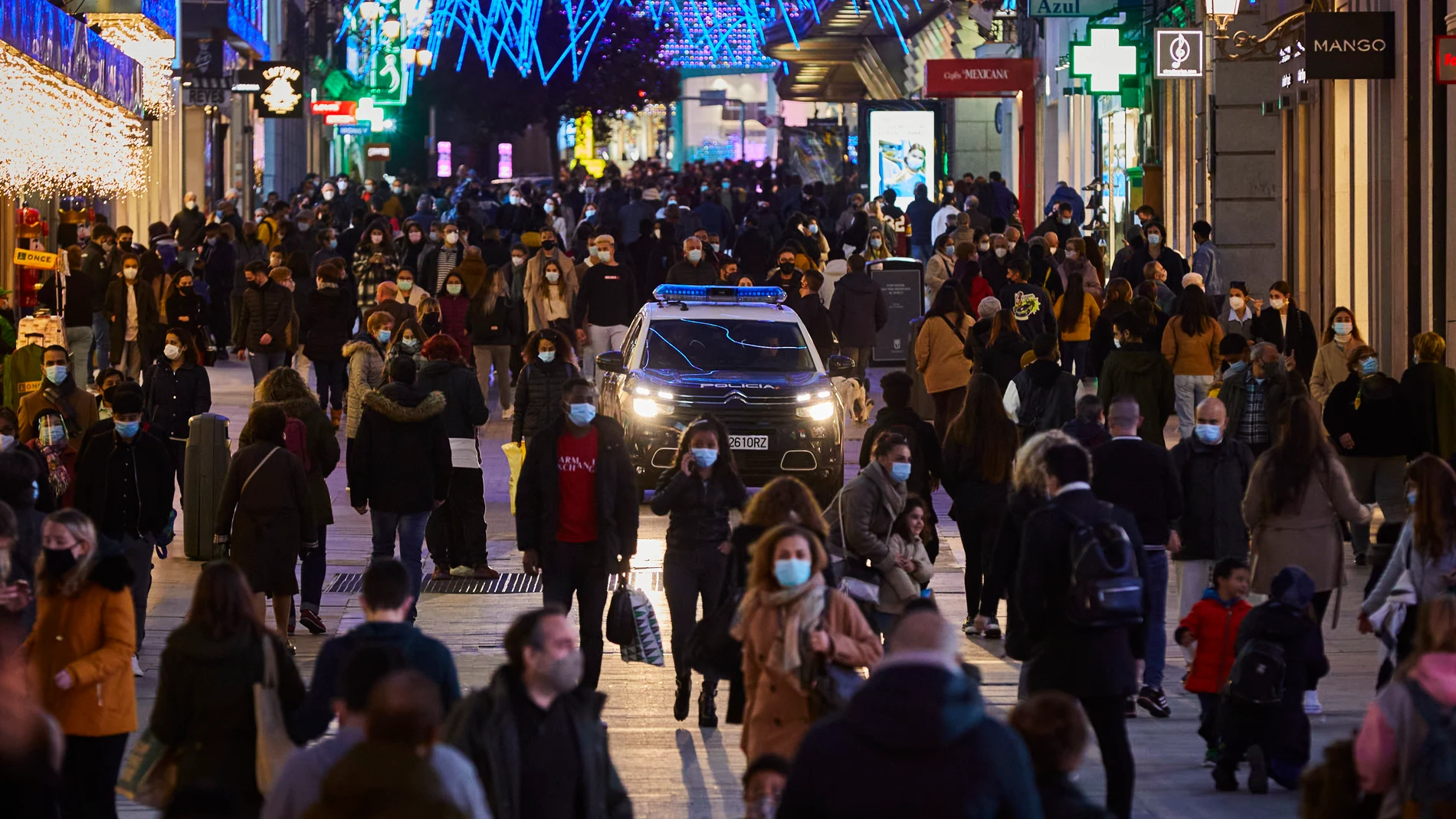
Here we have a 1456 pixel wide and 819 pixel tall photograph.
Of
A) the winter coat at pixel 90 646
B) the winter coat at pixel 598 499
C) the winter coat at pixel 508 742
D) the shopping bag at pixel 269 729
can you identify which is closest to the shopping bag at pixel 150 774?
the shopping bag at pixel 269 729

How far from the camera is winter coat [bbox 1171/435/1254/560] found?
11.6 metres

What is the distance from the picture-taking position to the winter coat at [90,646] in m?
7.98

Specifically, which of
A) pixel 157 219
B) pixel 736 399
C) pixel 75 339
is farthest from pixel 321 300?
pixel 157 219

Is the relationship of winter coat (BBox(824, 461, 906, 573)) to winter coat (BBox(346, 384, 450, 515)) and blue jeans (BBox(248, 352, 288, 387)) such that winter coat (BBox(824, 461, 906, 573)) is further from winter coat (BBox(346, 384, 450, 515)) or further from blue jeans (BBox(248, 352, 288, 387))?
blue jeans (BBox(248, 352, 288, 387))

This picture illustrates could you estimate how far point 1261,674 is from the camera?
9125 millimetres

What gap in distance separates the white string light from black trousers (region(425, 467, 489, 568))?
33.9 ft

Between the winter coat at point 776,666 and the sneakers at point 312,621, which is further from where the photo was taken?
the sneakers at point 312,621

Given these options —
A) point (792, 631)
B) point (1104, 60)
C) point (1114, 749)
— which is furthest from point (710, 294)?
point (1104, 60)

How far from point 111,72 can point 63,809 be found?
22.6 metres

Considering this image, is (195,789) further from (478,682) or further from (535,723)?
(478,682)

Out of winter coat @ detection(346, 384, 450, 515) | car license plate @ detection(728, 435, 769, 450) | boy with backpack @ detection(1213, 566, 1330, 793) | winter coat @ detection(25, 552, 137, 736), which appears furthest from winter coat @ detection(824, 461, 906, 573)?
car license plate @ detection(728, 435, 769, 450)

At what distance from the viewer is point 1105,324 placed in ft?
59.6

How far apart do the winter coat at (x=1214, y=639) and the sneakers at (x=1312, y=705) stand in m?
1.00

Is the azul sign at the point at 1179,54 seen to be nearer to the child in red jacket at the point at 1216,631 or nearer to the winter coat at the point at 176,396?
the winter coat at the point at 176,396
